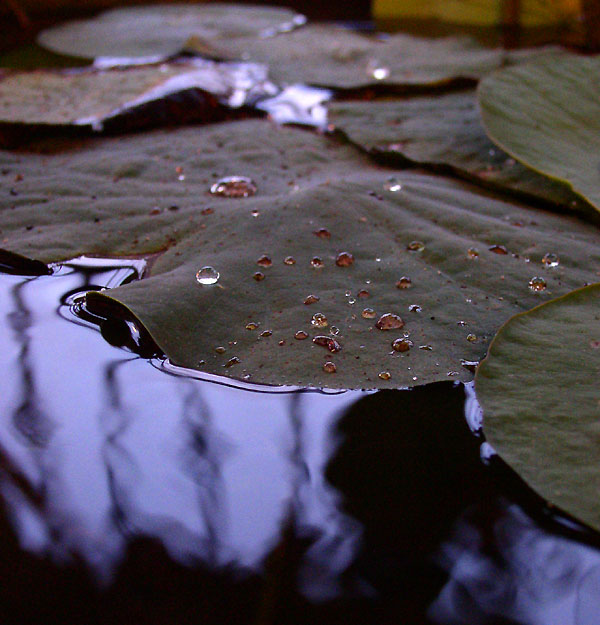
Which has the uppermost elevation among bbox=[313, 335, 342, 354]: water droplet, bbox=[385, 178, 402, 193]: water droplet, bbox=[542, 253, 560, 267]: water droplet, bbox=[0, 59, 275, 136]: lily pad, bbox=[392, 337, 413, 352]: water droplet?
bbox=[0, 59, 275, 136]: lily pad

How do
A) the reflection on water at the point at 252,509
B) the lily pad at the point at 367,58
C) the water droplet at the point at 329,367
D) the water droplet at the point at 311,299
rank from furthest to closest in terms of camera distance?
the lily pad at the point at 367,58 < the water droplet at the point at 311,299 < the water droplet at the point at 329,367 < the reflection on water at the point at 252,509

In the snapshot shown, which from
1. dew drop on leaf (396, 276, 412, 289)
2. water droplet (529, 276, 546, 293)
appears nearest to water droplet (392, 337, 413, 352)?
dew drop on leaf (396, 276, 412, 289)

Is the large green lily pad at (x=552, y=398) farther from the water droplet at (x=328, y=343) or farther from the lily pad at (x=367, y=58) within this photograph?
the lily pad at (x=367, y=58)

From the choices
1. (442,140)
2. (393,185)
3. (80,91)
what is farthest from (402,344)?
(80,91)

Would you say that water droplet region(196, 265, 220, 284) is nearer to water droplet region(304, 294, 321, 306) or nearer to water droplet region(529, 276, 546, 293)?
water droplet region(304, 294, 321, 306)

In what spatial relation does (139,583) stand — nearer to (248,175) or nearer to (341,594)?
(341,594)

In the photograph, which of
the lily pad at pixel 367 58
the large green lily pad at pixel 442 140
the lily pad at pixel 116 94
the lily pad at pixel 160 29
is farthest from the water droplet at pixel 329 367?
the lily pad at pixel 160 29
